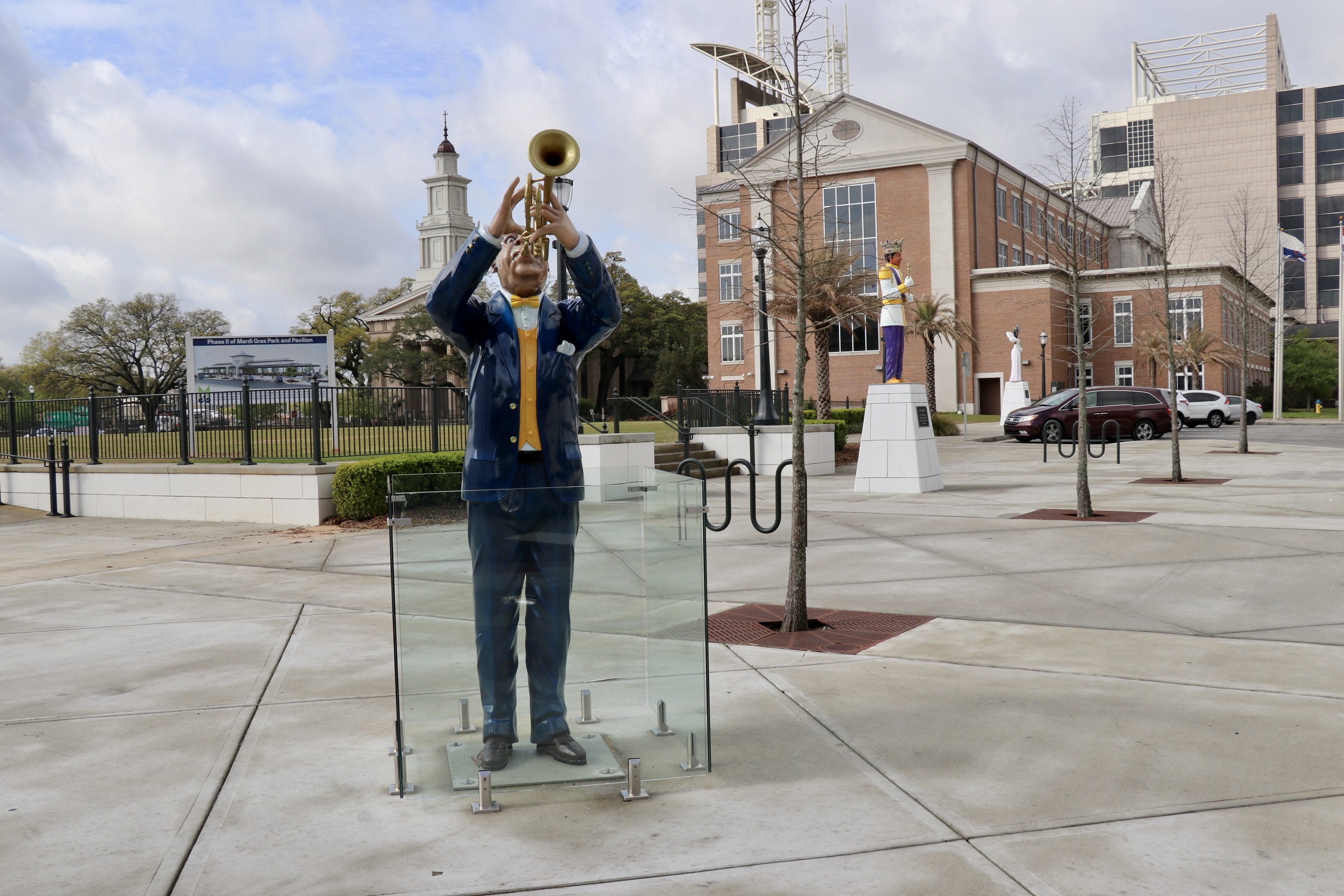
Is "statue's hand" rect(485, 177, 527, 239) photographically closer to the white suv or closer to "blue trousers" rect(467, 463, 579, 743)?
"blue trousers" rect(467, 463, 579, 743)

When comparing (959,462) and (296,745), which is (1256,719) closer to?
(296,745)

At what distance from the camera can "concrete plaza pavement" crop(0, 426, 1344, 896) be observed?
324 centimetres

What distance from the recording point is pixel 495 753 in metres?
4.08

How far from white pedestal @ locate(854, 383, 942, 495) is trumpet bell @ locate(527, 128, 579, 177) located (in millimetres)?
13056

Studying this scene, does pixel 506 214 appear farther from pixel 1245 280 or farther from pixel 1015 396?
pixel 1015 396

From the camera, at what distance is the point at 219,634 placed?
22.7ft

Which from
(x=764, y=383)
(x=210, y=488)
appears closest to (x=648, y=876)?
(x=210, y=488)

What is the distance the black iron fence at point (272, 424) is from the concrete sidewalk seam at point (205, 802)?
9.20 meters

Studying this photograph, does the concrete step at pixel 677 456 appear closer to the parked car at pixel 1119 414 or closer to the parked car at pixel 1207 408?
the parked car at pixel 1119 414

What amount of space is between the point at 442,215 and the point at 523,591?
91.5 metres

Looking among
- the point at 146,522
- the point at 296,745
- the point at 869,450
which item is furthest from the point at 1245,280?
the point at 296,745

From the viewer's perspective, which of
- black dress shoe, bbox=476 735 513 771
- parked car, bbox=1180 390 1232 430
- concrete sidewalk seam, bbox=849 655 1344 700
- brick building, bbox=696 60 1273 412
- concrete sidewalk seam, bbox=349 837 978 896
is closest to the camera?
concrete sidewalk seam, bbox=349 837 978 896

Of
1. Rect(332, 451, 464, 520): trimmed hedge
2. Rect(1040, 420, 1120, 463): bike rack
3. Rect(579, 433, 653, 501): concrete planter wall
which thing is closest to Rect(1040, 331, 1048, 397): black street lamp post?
Rect(1040, 420, 1120, 463): bike rack

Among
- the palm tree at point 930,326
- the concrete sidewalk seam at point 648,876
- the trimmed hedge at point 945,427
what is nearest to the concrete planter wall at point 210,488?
the concrete sidewalk seam at point 648,876
